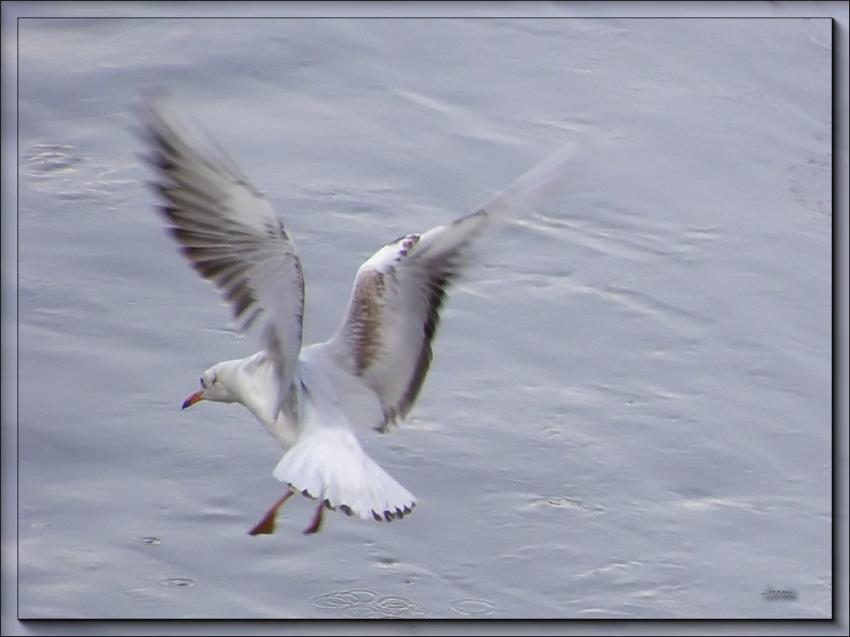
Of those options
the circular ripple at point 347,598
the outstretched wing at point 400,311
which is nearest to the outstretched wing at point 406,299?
the outstretched wing at point 400,311

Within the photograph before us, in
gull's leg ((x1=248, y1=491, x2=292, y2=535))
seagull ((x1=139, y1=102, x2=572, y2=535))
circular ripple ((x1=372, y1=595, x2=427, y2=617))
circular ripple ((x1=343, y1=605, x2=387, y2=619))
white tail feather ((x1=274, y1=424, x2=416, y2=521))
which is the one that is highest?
seagull ((x1=139, y1=102, x2=572, y2=535))

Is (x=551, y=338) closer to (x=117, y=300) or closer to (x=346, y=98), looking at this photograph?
(x=346, y=98)

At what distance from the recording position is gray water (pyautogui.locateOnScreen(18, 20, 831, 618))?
10.2 feet

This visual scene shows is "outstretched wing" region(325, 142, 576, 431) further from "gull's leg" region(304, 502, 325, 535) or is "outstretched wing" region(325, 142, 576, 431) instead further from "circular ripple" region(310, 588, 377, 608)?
"circular ripple" region(310, 588, 377, 608)

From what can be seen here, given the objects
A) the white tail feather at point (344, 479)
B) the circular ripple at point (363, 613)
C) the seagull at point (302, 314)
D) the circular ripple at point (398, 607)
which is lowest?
the circular ripple at point (363, 613)

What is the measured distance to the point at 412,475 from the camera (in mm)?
3096

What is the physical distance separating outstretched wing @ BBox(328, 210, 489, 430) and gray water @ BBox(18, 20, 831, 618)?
0.18ft

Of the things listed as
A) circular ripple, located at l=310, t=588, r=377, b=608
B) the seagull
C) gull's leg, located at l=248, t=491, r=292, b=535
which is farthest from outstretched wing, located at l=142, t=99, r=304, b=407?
circular ripple, located at l=310, t=588, r=377, b=608

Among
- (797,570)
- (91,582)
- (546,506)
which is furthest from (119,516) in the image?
(797,570)

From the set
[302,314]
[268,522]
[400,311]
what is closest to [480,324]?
[400,311]

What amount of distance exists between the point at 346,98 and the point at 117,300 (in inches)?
20.1

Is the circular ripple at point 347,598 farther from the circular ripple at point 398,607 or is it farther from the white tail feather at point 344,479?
the white tail feather at point 344,479

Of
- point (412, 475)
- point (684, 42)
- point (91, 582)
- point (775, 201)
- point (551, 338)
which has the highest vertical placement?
point (684, 42)

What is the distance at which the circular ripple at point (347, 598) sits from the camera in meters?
3.08
